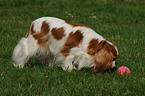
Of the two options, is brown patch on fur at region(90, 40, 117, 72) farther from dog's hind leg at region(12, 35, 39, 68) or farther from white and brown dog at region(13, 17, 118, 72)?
dog's hind leg at region(12, 35, 39, 68)

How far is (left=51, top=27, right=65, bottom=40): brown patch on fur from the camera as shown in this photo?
333 cm

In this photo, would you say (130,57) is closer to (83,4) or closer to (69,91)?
(69,91)

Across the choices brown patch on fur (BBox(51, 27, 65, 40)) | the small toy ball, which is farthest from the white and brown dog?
the small toy ball

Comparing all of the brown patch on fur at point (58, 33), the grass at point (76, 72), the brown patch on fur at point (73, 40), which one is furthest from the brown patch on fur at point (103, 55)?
the brown patch on fur at point (58, 33)

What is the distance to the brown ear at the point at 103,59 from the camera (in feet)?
10.2

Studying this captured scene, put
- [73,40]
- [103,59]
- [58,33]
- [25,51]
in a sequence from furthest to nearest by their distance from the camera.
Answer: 1. [25,51]
2. [58,33]
3. [73,40]
4. [103,59]

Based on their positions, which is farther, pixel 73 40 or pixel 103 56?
pixel 73 40

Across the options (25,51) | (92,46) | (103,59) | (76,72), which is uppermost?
(92,46)

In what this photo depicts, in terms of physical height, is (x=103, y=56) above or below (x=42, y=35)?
below

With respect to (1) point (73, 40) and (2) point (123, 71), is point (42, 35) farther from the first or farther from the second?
(2) point (123, 71)

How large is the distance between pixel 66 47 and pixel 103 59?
0.56 metres

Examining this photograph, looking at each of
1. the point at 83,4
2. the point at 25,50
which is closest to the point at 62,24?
the point at 25,50

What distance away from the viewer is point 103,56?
3.10 m

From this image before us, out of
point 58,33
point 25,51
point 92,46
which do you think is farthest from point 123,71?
point 25,51
